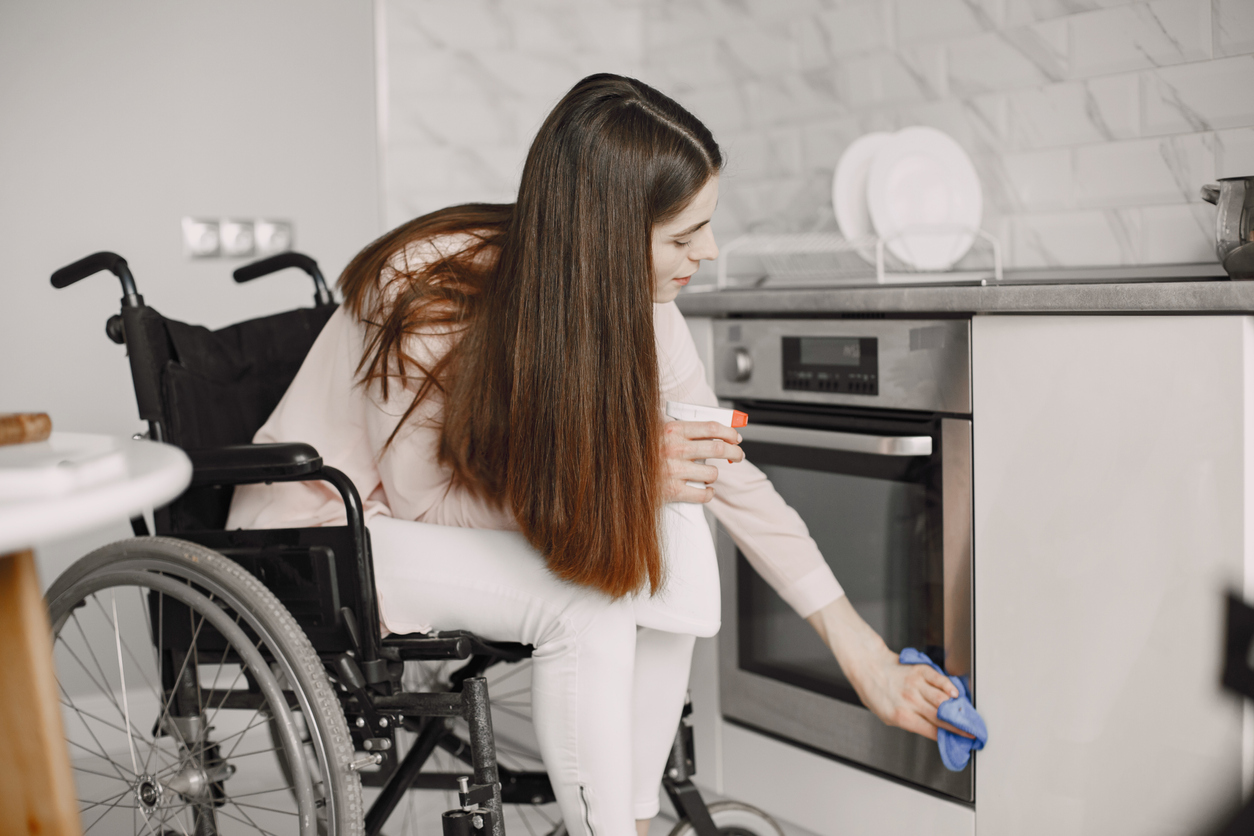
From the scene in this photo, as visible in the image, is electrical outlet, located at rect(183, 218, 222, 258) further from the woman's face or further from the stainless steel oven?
the woman's face

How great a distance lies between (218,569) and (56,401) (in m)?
1.24

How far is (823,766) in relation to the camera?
67.4 inches

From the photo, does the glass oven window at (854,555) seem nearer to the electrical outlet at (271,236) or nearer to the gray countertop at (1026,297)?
the gray countertop at (1026,297)

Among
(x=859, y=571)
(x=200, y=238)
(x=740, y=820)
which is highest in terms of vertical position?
(x=200, y=238)

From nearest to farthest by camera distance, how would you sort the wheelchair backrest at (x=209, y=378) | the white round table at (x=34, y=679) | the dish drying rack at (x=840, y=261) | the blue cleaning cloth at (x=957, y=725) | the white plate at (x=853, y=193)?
the white round table at (x=34, y=679) < the wheelchair backrest at (x=209, y=378) < the blue cleaning cloth at (x=957, y=725) < the dish drying rack at (x=840, y=261) < the white plate at (x=853, y=193)

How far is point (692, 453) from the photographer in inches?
50.0

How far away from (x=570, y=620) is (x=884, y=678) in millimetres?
534

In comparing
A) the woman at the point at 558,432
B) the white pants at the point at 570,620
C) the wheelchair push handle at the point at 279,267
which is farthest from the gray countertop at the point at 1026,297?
the wheelchair push handle at the point at 279,267

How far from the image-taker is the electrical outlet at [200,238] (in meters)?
2.26

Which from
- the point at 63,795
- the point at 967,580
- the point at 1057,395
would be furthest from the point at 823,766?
the point at 63,795

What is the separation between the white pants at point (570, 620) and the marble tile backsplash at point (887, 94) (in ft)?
3.55

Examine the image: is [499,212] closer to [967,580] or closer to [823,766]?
[967,580]

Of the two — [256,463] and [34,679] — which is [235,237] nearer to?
[256,463]

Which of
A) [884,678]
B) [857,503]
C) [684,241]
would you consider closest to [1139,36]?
[857,503]
